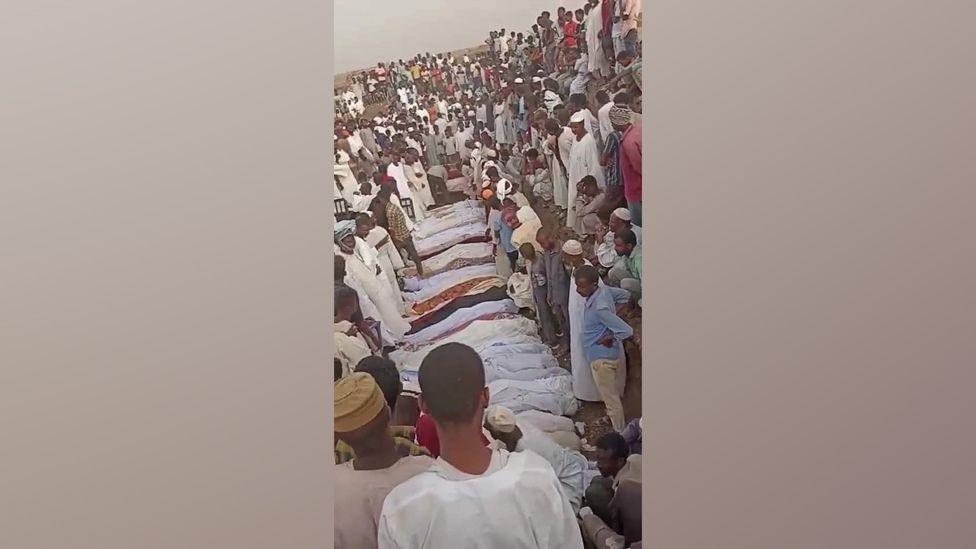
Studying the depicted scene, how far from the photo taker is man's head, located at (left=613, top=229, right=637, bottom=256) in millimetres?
1873

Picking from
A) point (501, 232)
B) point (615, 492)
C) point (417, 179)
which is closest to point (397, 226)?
point (417, 179)

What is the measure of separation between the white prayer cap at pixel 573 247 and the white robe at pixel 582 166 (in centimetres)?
4

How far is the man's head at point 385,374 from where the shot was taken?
1.86m

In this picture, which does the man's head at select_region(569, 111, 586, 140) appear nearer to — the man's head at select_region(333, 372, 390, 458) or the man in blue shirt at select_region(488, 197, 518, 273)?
the man in blue shirt at select_region(488, 197, 518, 273)

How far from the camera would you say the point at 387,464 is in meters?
1.86

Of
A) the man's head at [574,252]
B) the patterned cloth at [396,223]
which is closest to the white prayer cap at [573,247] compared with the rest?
the man's head at [574,252]

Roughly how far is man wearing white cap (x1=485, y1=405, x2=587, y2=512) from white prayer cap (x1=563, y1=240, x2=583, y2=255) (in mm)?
376

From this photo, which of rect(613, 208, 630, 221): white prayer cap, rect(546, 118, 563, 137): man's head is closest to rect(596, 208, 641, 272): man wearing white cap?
rect(613, 208, 630, 221): white prayer cap

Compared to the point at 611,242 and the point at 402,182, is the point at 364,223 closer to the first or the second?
the point at 402,182
